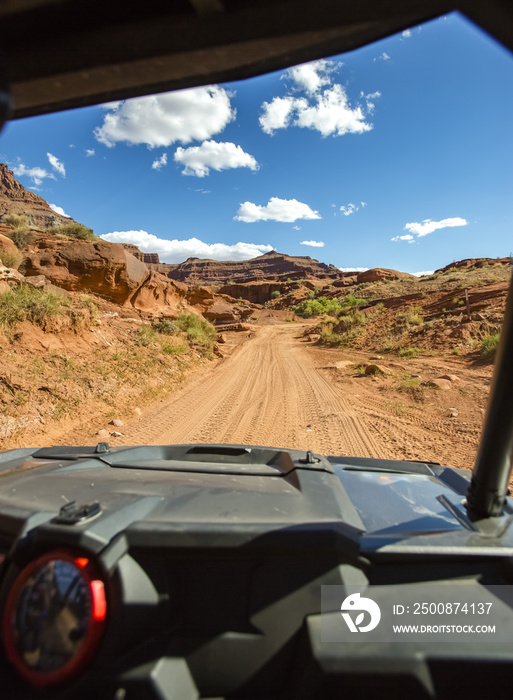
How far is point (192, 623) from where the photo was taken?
36.7 inches

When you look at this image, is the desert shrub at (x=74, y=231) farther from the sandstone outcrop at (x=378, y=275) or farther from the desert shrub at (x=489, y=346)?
the sandstone outcrop at (x=378, y=275)

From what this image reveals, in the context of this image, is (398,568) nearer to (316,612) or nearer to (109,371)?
(316,612)

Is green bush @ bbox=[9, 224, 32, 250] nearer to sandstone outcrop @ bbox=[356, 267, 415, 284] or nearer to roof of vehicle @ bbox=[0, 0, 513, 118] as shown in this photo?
roof of vehicle @ bbox=[0, 0, 513, 118]

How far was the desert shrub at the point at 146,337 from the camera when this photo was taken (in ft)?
32.6

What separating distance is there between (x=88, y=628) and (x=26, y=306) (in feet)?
26.3

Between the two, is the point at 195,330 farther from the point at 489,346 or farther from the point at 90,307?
the point at 489,346

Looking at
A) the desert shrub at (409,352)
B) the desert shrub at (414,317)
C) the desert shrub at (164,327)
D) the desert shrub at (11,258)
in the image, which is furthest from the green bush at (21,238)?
the desert shrub at (414,317)

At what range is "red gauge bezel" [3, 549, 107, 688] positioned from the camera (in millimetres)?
761

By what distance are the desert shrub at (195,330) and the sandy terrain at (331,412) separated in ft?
8.69

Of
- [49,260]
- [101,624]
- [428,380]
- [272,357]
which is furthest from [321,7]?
[49,260]

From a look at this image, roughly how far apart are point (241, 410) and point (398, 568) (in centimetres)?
600

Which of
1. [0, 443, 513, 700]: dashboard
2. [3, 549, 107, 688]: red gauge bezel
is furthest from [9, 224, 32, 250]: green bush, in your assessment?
[3, 549, 107, 688]: red gauge bezel

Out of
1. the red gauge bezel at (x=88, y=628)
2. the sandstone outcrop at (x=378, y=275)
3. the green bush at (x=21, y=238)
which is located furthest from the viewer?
the sandstone outcrop at (x=378, y=275)

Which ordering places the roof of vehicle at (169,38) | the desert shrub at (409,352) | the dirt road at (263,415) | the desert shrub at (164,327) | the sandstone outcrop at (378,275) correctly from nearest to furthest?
the roof of vehicle at (169,38) → the dirt road at (263,415) → the desert shrub at (409,352) → the desert shrub at (164,327) → the sandstone outcrop at (378,275)
